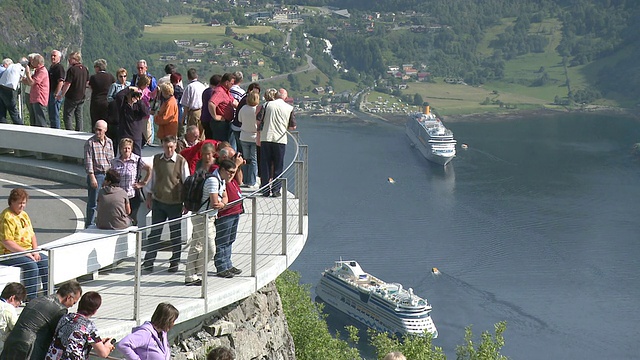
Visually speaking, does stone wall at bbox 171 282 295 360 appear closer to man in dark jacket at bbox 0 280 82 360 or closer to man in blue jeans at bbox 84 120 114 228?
man in blue jeans at bbox 84 120 114 228

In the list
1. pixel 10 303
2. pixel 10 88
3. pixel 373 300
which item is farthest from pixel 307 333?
pixel 10 303

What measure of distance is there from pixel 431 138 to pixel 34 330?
123m

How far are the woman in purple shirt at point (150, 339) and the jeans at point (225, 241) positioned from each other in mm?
2705

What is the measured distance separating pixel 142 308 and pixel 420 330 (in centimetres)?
5746

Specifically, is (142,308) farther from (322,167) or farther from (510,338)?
(322,167)

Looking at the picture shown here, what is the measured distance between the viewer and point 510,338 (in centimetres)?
6203

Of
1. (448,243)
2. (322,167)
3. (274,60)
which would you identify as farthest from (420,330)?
(274,60)

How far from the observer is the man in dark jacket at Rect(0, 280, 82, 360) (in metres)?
6.61

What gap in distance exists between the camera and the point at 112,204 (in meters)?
9.52

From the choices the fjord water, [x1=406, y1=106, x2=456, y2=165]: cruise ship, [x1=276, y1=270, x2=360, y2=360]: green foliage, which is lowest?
[x1=406, y1=106, x2=456, y2=165]: cruise ship

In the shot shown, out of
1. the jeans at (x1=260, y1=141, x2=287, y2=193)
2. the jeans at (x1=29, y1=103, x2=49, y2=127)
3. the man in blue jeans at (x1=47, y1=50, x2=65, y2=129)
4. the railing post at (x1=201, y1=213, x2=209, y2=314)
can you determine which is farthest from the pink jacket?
the jeans at (x1=29, y1=103, x2=49, y2=127)

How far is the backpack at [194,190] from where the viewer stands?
30.6ft

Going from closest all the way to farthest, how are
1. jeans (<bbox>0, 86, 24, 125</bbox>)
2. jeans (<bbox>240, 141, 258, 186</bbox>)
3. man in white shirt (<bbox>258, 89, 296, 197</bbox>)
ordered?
man in white shirt (<bbox>258, 89, 296, 197</bbox>), jeans (<bbox>240, 141, 258, 186</bbox>), jeans (<bbox>0, 86, 24, 125</bbox>)

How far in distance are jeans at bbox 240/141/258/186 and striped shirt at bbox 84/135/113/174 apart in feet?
7.97
